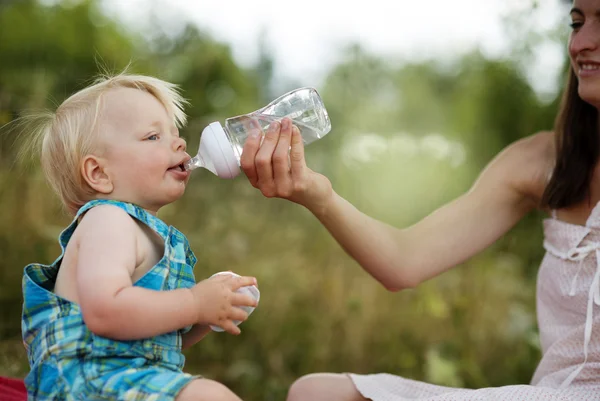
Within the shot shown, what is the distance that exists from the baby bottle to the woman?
0.19 ft

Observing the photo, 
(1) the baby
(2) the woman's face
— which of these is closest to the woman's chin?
(2) the woman's face

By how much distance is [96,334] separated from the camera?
123 cm

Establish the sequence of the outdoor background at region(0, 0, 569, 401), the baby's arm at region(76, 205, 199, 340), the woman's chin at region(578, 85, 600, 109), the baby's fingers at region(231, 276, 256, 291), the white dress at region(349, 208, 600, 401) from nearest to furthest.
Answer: the baby's arm at region(76, 205, 199, 340) < the baby's fingers at region(231, 276, 256, 291) < the white dress at region(349, 208, 600, 401) < the woman's chin at region(578, 85, 600, 109) < the outdoor background at region(0, 0, 569, 401)

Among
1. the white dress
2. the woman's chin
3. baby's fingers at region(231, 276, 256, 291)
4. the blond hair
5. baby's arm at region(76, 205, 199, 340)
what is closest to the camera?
baby's arm at region(76, 205, 199, 340)

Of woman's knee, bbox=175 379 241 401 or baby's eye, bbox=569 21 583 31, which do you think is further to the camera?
baby's eye, bbox=569 21 583 31

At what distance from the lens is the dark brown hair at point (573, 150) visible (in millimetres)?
1850

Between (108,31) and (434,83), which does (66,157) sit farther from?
(434,83)

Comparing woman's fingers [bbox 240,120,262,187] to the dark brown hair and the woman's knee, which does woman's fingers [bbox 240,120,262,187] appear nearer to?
the woman's knee

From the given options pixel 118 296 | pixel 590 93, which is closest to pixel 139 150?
pixel 118 296

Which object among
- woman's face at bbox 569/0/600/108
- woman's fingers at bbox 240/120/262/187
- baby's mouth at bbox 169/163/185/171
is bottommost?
baby's mouth at bbox 169/163/185/171

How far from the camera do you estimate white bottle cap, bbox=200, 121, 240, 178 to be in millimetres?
1376

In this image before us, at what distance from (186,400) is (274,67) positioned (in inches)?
107

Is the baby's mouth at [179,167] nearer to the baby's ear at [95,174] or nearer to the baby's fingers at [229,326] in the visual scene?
the baby's ear at [95,174]

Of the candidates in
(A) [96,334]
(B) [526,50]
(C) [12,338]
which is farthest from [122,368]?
(B) [526,50]
